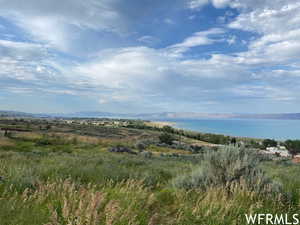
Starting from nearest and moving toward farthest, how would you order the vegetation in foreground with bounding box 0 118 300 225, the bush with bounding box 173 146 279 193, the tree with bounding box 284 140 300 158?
the vegetation in foreground with bounding box 0 118 300 225 → the bush with bounding box 173 146 279 193 → the tree with bounding box 284 140 300 158

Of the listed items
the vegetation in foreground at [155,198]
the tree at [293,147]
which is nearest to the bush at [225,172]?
the vegetation in foreground at [155,198]

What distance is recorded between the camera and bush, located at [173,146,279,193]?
17.8 ft

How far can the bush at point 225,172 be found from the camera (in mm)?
5438

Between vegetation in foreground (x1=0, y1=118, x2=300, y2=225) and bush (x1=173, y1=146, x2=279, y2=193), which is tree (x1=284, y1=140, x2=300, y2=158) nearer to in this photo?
bush (x1=173, y1=146, x2=279, y2=193)

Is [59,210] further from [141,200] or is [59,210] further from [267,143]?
[267,143]

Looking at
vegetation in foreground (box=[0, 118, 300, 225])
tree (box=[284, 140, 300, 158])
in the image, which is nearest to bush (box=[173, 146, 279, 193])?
vegetation in foreground (box=[0, 118, 300, 225])

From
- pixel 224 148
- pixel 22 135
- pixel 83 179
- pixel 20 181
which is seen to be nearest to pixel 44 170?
pixel 83 179

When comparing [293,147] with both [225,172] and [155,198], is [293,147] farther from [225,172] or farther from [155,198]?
[155,198]

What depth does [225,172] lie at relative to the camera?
568cm

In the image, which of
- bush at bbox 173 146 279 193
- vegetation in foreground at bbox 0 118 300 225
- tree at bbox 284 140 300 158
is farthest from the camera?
tree at bbox 284 140 300 158

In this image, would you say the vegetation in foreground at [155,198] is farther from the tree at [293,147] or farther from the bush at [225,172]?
the tree at [293,147]

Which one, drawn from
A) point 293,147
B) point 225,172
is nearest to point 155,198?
point 225,172

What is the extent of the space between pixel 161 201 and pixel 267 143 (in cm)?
7809

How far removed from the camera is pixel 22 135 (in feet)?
168
